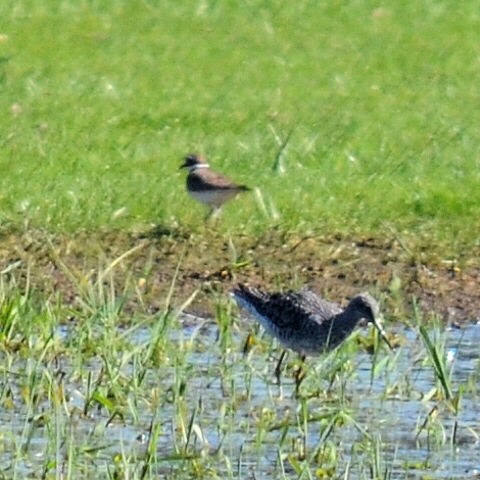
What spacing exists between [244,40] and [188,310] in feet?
29.6

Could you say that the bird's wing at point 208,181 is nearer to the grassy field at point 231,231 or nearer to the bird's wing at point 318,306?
the grassy field at point 231,231

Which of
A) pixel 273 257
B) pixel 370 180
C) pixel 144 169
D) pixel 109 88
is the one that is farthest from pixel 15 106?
pixel 273 257

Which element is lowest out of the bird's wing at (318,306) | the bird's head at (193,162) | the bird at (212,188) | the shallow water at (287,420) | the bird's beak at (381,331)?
the shallow water at (287,420)

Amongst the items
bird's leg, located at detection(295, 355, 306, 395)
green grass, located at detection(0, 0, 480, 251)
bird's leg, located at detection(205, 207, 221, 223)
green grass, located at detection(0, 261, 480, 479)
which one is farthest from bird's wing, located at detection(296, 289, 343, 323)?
bird's leg, located at detection(205, 207, 221, 223)

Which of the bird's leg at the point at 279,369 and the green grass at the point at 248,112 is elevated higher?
the green grass at the point at 248,112

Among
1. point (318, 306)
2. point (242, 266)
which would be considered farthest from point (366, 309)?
point (242, 266)

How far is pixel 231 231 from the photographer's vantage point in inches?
469

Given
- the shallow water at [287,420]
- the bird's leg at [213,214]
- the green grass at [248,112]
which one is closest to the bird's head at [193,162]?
the green grass at [248,112]

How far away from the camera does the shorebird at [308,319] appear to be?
948 centimetres

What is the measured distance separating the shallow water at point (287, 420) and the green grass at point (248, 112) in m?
2.93

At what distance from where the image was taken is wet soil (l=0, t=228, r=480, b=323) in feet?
35.4

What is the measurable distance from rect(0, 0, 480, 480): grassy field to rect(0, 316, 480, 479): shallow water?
17 mm

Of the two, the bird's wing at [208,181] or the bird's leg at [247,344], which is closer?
the bird's leg at [247,344]

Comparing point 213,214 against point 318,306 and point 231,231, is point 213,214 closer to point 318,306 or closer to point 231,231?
point 231,231
